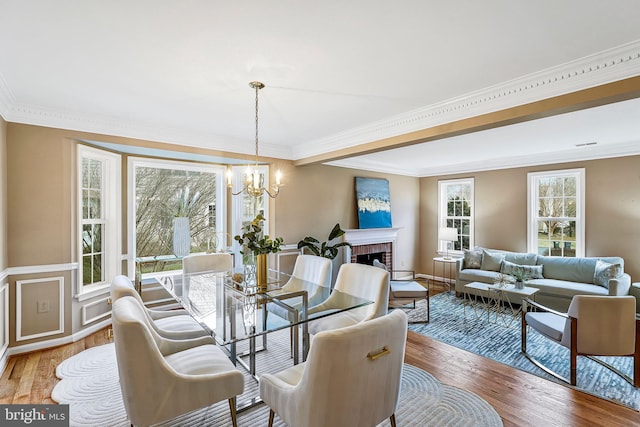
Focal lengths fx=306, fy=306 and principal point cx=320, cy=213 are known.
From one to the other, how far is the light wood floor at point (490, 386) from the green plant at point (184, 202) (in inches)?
76.9

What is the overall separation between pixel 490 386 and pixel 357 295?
1.32 metres

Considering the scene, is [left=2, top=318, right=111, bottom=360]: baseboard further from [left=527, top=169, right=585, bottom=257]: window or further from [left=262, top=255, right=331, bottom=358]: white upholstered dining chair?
[left=527, top=169, right=585, bottom=257]: window

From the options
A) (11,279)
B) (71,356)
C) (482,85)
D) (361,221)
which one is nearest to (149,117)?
(11,279)

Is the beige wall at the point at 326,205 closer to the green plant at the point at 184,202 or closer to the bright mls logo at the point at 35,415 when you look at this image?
the green plant at the point at 184,202

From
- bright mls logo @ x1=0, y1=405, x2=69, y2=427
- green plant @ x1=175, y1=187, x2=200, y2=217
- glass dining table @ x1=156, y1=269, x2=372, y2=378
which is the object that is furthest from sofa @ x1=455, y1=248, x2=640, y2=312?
bright mls logo @ x1=0, y1=405, x2=69, y2=427

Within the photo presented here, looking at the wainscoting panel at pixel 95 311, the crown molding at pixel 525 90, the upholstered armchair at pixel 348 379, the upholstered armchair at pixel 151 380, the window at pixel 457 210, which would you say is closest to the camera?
the upholstered armchair at pixel 348 379

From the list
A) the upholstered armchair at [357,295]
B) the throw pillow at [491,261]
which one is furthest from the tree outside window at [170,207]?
the throw pillow at [491,261]

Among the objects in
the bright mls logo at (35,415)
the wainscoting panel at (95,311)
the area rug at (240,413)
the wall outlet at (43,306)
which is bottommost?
the area rug at (240,413)

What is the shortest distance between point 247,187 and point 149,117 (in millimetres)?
1618

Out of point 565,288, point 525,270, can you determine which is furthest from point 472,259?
point 565,288

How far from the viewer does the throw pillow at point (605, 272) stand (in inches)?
166

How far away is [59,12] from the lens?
1.64m

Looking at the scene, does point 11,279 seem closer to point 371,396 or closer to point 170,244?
point 170,244

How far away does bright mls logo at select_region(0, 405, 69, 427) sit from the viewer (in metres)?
2.02
